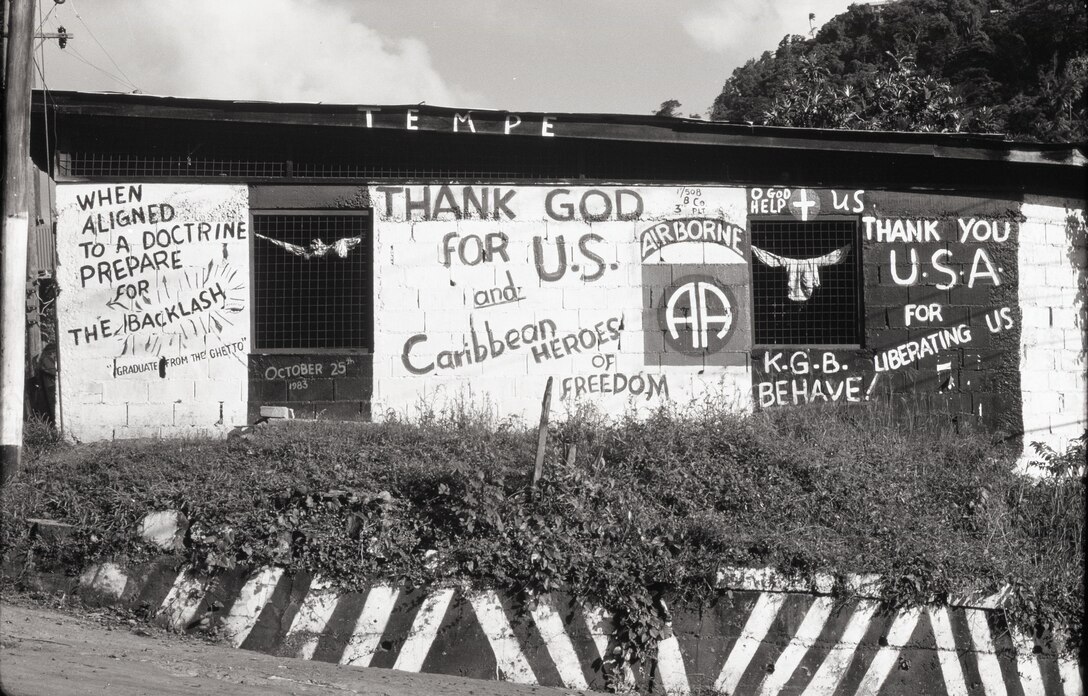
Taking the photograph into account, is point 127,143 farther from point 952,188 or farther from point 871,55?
point 871,55

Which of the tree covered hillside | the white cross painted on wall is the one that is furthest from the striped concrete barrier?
the tree covered hillside

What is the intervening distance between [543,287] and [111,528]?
4.93 metres

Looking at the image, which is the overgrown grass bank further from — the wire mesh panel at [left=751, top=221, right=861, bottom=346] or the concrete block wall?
the wire mesh panel at [left=751, top=221, right=861, bottom=346]

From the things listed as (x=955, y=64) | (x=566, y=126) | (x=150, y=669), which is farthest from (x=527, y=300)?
(x=955, y=64)

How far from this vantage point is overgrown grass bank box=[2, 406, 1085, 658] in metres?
7.33

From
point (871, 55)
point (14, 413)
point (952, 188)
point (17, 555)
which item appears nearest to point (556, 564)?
point (17, 555)

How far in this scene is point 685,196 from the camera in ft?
34.3

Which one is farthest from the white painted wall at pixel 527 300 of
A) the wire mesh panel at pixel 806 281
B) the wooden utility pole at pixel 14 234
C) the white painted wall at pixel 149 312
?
the wooden utility pole at pixel 14 234

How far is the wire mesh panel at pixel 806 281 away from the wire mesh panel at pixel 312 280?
14.5 ft

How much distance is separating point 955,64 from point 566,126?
2025 centimetres

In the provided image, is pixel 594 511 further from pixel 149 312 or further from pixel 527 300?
pixel 149 312

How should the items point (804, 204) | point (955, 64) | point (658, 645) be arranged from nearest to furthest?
point (658, 645) → point (804, 204) → point (955, 64)

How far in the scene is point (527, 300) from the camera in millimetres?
10320

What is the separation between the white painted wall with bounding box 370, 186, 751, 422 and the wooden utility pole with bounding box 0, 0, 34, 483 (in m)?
3.35
